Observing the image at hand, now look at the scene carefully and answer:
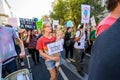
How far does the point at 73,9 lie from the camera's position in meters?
40.7

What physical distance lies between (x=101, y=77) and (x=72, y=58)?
10534 millimetres

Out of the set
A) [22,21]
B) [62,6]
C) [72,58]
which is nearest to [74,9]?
[62,6]

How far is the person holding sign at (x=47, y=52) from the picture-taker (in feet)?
17.9

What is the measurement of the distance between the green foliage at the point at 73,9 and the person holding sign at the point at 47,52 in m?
31.2

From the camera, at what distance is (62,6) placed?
Answer: 45875 mm

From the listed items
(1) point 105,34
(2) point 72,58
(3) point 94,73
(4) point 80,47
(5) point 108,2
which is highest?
(5) point 108,2

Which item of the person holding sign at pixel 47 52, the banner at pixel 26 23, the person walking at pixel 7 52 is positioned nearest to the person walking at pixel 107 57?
the person walking at pixel 7 52

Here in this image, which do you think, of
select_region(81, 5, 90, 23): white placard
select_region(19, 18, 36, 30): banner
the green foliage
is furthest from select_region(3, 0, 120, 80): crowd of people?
the green foliage

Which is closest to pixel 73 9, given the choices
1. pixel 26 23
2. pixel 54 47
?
pixel 26 23

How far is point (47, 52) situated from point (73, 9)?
3544 centimetres

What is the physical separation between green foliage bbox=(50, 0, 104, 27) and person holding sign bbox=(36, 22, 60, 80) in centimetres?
3118

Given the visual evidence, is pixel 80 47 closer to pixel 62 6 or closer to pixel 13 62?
pixel 13 62

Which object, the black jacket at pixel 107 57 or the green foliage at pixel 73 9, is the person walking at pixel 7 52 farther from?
the green foliage at pixel 73 9

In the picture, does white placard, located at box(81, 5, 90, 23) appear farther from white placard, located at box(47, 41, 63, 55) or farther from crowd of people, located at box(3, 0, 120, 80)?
white placard, located at box(47, 41, 63, 55)
